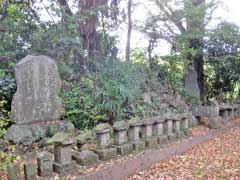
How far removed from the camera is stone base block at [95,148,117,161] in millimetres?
3530

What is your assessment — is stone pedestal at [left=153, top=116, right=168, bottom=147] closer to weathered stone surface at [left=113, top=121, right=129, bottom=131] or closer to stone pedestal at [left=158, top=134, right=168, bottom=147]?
stone pedestal at [left=158, top=134, right=168, bottom=147]

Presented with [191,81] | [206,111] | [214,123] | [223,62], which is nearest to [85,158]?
[214,123]

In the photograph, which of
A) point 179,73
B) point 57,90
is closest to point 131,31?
point 179,73

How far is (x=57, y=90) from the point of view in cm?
519

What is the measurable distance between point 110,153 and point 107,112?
2023 mm

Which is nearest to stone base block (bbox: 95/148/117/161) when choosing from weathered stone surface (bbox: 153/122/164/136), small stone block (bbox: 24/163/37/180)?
small stone block (bbox: 24/163/37/180)

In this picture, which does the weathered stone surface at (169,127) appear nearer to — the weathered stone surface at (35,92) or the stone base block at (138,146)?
the stone base block at (138,146)

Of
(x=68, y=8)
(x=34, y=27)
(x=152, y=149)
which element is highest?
(x=68, y=8)

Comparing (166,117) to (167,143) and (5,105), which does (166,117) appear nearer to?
(167,143)

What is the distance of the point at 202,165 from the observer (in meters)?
4.03

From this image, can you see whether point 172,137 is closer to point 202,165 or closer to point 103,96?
point 202,165

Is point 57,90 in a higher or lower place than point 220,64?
lower

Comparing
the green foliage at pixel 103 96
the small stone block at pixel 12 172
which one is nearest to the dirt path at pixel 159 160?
the small stone block at pixel 12 172

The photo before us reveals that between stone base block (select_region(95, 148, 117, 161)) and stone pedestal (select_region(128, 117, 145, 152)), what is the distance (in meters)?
0.46
